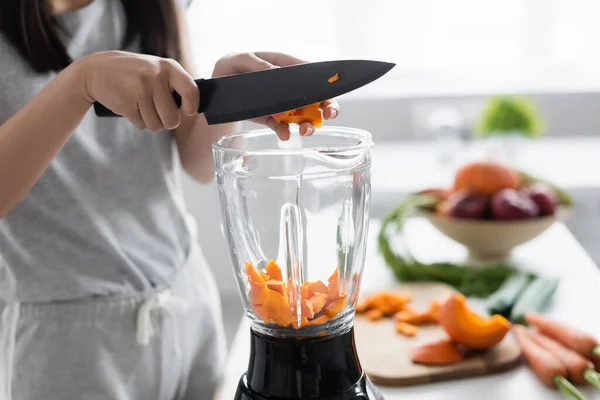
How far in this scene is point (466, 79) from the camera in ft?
8.39

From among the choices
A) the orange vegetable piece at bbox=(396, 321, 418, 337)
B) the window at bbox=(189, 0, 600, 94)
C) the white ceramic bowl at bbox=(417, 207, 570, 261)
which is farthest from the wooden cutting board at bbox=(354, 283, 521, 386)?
the window at bbox=(189, 0, 600, 94)

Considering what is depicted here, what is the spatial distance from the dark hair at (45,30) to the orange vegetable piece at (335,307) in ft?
1.40

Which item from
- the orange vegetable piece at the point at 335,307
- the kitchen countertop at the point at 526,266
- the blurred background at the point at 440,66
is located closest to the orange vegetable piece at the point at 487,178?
the kitchen countertop at the point at 526,266

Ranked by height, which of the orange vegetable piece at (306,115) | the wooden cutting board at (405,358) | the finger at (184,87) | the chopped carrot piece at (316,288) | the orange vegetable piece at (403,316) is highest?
the finger at (184,87)

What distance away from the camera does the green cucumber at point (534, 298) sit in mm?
1006

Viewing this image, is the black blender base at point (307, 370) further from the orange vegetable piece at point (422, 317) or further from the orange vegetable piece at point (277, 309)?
the orange vegetable piece at point (422, 317)

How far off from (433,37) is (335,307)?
78.2 inches

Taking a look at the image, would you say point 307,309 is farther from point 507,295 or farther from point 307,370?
point 507,295

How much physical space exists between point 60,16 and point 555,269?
2.69 ft

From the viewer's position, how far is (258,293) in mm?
659

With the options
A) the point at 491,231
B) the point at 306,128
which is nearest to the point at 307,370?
the point at 306,128

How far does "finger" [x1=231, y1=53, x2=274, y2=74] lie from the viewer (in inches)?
28.2

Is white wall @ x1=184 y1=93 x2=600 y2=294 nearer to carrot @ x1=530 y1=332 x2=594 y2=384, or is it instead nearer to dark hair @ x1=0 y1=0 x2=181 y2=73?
dark hair @ x1=0 y1=0 x2=181 y2=73

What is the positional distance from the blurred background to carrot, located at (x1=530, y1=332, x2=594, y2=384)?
121 cm
